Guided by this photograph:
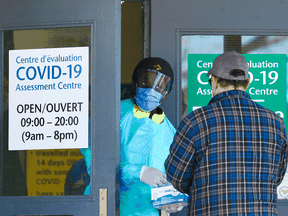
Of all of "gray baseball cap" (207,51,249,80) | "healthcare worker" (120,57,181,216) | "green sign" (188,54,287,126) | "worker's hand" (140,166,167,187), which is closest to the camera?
"gray baseball cap" (207,51,249,80)

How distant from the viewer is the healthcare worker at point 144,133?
7.88 ft

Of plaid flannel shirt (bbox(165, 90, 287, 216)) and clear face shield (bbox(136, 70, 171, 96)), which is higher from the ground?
clear face shield (bbox(136, 70, 171, 96))

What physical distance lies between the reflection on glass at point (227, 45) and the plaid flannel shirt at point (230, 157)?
3.65 feet

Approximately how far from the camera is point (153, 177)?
226 cm

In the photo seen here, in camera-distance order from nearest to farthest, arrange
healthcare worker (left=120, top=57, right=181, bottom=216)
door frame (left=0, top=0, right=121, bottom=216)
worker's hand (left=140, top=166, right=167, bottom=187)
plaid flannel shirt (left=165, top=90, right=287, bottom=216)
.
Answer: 1. plaid flannel shirt (left=165, top=90, right=287, bottom=216)
2. door frame (left=0, top=0, right=121, bottom=216)
3. worker's hand (left=140, top=166, right=167, bottom=187)
4. healthcare worker (left=120, top=57, right=181, bottom=216)

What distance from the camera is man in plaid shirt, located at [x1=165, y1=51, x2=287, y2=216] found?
157 centimetres

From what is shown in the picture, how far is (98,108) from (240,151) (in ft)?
2.65

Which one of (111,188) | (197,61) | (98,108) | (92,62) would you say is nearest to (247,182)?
(111,188)

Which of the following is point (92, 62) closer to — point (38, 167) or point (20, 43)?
point (20, 43)

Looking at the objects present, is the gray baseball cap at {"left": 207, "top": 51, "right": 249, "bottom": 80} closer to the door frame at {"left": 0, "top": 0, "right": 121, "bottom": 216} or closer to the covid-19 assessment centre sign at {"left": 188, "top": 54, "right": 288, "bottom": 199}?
the door frame at {"left": 0, "top": 0, "right": 121, "bottom": 216}


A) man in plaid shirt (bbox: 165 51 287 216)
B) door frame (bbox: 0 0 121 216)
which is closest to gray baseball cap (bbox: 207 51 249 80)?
man in plaid shirt (bbox: 165 51 287 216)

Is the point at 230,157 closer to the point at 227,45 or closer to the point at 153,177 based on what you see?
the point at 153,177

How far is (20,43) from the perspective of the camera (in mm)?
2104

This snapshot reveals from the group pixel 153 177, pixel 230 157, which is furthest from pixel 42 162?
pixel 230 157
